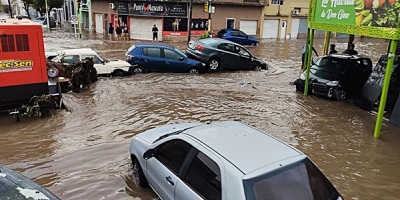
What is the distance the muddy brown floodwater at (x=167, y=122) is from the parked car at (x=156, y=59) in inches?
23.6

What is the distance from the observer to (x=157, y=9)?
2934 centimetres

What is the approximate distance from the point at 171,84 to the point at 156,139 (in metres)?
8.23

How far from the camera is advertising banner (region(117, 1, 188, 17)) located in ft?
96.0

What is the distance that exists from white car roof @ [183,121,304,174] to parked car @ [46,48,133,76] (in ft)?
31.9

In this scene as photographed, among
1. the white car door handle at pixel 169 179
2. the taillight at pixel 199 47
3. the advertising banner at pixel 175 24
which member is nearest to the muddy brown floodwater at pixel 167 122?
the white car door handle at pixel 169 179

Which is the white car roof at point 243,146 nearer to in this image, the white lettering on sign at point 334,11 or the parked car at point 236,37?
the white lettering on sign at point 334,11

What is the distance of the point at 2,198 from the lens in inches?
111

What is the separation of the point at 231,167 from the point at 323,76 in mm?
9510

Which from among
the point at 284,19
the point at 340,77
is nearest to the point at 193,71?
the point at 340,77

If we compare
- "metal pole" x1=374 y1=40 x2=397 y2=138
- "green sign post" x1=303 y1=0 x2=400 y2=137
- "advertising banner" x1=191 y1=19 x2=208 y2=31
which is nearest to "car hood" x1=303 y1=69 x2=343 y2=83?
"green sign post" x1=303 y1=0 x2=400 y2=137

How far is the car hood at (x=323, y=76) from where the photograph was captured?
38.2 feet

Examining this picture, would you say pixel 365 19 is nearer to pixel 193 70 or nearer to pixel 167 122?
pixel 167 122

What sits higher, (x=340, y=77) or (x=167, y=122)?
(x=340, y=77)

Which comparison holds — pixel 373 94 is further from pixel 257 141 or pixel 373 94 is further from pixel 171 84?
pixel 257 141
